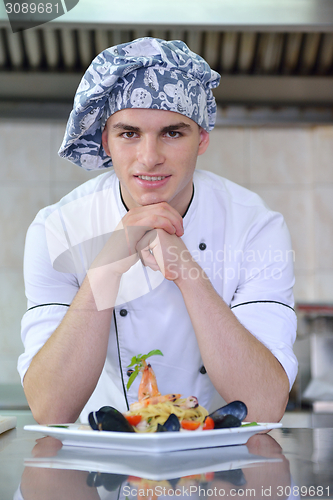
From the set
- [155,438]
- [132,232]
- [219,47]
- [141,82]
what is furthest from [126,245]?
[219,47]

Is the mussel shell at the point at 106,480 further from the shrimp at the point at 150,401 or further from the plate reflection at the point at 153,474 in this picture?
the shrimp at the point at 150,401

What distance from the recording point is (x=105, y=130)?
Answer: 4.13 ft

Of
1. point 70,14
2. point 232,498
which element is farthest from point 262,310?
point 70,14

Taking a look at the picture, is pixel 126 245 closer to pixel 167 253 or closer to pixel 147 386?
pixel 167 253

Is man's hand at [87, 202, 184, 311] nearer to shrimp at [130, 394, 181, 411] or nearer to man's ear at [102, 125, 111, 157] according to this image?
man's ear at [102, 125, 111, 157]

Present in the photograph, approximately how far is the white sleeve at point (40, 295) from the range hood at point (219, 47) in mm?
1048

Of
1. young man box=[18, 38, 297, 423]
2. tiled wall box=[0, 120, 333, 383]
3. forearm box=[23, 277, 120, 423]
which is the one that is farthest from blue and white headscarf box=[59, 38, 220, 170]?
tiled wall box=[0, 120, 333, 383]

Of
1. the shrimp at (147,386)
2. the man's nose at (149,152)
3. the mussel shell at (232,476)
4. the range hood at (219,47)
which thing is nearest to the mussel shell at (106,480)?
the mussel shell at (232,476)

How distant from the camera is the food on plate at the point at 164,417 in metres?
0.66

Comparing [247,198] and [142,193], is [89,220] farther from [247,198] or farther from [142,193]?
[247,198]

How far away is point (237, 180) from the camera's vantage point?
2.63m

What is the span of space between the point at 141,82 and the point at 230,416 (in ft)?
2.50

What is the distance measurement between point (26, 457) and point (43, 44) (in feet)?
5.99

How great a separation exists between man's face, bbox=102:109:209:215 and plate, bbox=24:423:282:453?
2.06 ft
